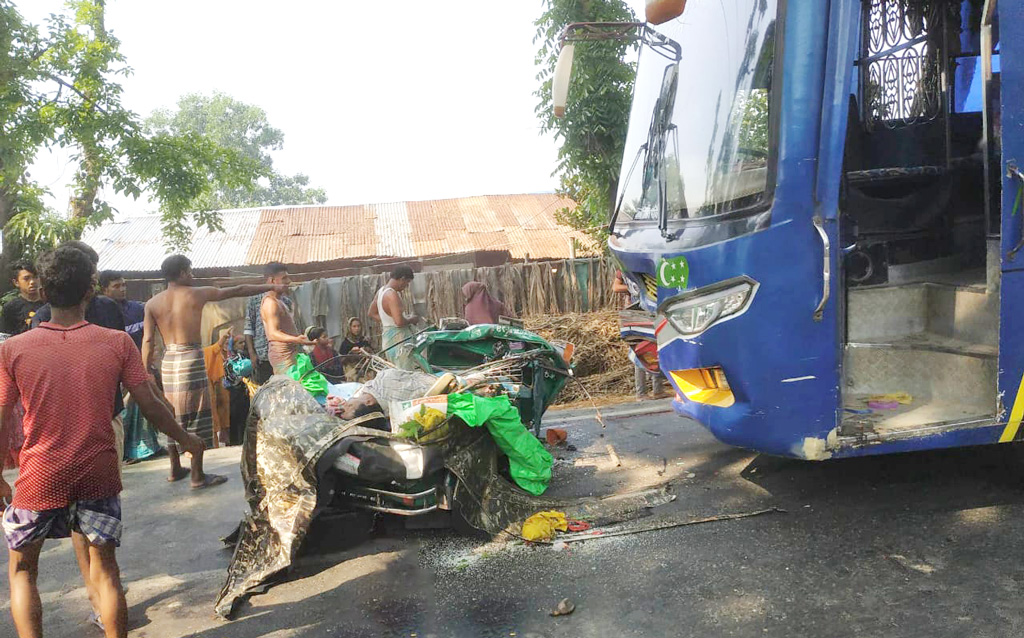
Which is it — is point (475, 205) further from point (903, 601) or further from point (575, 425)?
point (903, 601)

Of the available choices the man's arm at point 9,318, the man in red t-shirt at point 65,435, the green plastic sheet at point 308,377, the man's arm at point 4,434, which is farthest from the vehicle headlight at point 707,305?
the man's arm at point 9,318

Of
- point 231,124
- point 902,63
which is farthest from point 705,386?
point 231,124

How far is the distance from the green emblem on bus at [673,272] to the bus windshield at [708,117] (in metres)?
0.26

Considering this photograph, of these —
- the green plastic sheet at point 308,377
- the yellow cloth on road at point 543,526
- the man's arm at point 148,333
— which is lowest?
the yellow cloth on road at point 543,526

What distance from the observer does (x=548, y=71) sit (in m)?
10.6

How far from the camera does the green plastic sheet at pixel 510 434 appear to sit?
4039 mm

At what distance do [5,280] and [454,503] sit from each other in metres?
9.16

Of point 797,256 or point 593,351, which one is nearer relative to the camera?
point 797,256

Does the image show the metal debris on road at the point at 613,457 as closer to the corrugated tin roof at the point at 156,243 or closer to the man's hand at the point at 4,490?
the man's hand at the point at 4,490

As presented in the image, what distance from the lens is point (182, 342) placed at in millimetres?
5656

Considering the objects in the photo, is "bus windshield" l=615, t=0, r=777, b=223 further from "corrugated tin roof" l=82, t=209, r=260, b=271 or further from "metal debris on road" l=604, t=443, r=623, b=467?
"corrugated tin roof" l=82, t=209, r=260, b=271

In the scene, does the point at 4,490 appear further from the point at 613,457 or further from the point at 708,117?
the point at 613,457

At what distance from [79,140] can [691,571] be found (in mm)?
10079

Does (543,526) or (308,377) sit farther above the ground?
(308,377)
